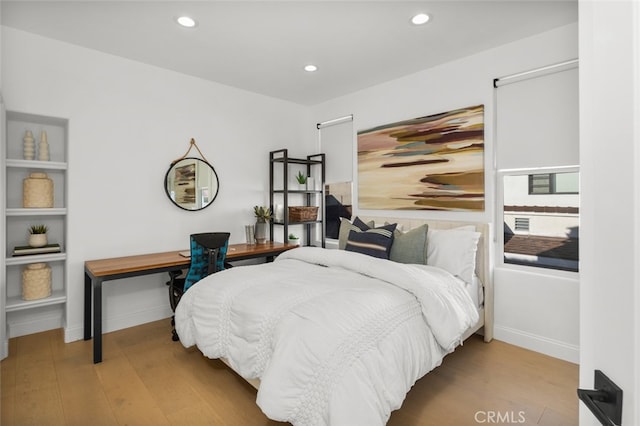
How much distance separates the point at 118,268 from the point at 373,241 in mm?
2193

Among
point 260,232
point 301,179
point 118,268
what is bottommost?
point 118,268

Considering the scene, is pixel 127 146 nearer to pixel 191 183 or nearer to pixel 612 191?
pixel 191 183

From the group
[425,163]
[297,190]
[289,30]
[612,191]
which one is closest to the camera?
[612,191]

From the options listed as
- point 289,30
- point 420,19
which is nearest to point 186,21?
point 289,30

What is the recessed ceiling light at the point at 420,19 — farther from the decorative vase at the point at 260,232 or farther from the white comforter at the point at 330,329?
the decorative vase at the point at 260,232

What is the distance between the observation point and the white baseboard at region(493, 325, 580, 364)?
2645mm

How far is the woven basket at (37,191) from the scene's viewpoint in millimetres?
2832

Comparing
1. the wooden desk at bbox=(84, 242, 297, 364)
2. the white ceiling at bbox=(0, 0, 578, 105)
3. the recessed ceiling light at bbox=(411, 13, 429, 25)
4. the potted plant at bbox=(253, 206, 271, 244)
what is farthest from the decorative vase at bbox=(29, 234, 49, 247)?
the recessed ceiling light at bbox=(411, 13, 429, 25)

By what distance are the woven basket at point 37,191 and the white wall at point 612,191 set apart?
12.1 ft

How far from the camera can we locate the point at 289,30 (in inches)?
108

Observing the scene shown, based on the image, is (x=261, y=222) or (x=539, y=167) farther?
(x=261, y=222)

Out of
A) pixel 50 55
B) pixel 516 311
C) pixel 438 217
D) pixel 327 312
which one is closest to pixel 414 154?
pixel 438 217

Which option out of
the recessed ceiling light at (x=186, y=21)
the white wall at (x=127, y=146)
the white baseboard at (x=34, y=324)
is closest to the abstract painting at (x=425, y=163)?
the white wall at (x=127, y=146)

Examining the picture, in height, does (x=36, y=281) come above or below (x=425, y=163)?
below
